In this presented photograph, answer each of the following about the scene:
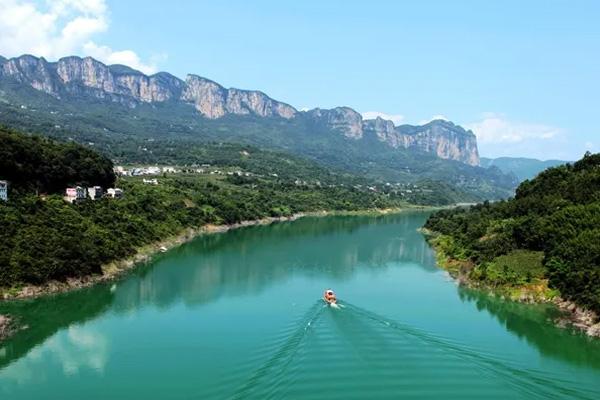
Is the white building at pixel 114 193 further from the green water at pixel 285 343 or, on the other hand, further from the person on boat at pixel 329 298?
the person on boat at pixel 329 298

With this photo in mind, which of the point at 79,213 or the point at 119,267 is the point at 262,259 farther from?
the point at 79,213

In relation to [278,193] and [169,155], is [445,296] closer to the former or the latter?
[278,193]

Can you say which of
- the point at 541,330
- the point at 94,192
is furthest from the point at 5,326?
the point at 94,192

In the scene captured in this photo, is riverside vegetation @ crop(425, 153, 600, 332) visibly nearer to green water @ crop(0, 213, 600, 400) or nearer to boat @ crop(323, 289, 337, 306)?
green water @ crop(0, 213, 600, 400)

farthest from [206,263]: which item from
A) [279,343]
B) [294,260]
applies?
[279,343]

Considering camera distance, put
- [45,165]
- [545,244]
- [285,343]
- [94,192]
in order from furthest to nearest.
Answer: [94,192]
[45,165]
[545,244]
[285,343]

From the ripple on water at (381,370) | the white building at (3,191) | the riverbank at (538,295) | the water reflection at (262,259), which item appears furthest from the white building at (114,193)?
the ripple on water at (381,370)
